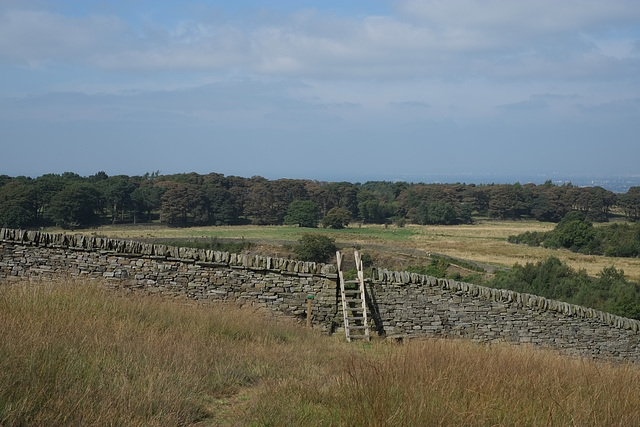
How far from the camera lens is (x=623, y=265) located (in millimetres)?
41188

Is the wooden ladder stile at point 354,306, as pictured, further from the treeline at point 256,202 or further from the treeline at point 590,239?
the treeline at point 590,239

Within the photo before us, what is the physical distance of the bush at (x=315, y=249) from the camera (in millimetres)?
37912

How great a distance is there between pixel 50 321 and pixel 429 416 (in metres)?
4.76

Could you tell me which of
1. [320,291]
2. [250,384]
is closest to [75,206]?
[320,291]

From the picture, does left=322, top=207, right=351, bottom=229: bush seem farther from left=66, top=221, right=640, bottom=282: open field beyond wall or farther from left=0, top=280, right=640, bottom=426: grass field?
left=0, top=280, right=640, bottom=426: grass field

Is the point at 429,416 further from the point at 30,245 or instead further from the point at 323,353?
the point at 30,245

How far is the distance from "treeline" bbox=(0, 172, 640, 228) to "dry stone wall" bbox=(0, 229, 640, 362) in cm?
2516

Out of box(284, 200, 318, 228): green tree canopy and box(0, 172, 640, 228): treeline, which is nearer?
box(0, 172, 640, 228): treeline

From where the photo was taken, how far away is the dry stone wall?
39.1 ft

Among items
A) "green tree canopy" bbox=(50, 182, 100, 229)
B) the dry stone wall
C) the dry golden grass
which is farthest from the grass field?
"green tree canopy" bbox=(50, 182, 100, 229)

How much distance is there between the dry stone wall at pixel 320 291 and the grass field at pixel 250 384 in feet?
14.5

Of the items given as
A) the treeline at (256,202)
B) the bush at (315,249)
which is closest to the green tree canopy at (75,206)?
the treeline at (256,202)

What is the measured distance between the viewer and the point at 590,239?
53219 millimetres

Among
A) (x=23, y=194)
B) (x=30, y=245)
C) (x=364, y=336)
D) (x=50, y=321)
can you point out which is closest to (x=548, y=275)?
(x=364, y=336)
